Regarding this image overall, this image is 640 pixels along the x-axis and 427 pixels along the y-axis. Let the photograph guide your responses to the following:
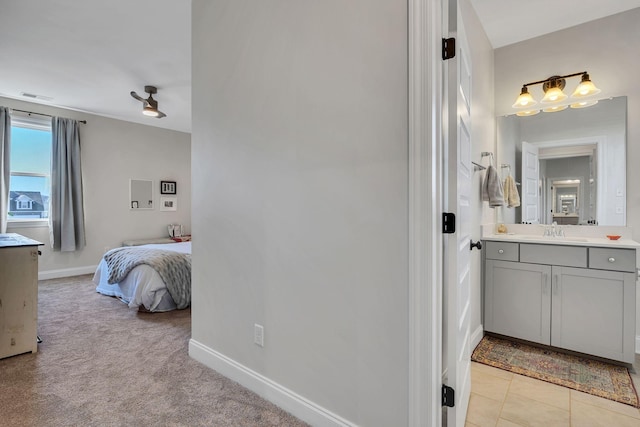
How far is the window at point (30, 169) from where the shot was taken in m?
4.37

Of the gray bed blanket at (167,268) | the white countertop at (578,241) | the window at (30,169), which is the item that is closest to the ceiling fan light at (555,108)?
the white countertop at (578,241)

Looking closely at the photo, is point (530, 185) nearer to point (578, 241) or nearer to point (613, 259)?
point (578, 241)

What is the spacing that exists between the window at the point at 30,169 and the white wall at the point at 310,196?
407cm

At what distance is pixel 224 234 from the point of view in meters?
2.02

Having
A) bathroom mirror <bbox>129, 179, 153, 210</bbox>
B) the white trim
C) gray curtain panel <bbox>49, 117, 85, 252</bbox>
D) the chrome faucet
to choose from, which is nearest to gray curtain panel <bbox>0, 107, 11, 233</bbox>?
gray curtain panel <bbox>49, 117, 85, 252</bbox>

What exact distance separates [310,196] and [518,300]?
2.12m

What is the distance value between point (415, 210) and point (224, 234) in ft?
4.29

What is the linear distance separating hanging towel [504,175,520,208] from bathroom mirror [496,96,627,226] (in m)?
0.06

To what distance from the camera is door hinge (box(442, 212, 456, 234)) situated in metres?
1.22

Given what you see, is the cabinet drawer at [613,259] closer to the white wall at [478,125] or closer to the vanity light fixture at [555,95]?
the white wall at [478,125]

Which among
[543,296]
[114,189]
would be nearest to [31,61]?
[114,189]

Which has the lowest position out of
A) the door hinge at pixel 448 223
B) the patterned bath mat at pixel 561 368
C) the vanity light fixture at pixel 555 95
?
the patterned bath mat at pixel 561 368

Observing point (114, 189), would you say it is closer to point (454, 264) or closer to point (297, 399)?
point (297, 399)

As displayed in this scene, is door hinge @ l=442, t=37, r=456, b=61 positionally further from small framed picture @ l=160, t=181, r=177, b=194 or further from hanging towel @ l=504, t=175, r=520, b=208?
small framed picture @ l=160, t=181, r=177, b=194
